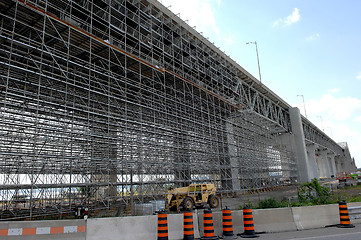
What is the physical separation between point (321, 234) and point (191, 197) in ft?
28.4

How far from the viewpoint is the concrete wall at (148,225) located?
255 inches

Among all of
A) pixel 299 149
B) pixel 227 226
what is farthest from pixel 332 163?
pixel 227 226

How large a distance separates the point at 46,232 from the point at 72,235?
2.08ft

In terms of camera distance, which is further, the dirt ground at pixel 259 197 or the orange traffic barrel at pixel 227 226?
the dirt ground at pixel 259 197

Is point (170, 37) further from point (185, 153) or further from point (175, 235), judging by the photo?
point (175, 235)

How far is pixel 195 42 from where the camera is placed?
24641mm


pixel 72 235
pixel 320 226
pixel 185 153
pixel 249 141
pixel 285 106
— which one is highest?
pixel 285 106

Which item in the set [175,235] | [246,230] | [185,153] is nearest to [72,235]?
[175,235]

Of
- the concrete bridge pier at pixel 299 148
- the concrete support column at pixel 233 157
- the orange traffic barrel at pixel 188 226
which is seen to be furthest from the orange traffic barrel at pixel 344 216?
the concrete bridge pier at pixel 299 148

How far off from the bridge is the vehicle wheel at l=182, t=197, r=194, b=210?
5.96 feet

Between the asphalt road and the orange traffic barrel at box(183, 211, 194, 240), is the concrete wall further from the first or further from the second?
the orange traffic barrel at box(183, 211, 194, 240)

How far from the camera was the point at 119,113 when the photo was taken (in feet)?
72.7

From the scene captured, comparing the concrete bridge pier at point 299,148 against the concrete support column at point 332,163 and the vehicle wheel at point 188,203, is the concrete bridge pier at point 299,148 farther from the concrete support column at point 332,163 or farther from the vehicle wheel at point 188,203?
the concrete support column at point 332,163

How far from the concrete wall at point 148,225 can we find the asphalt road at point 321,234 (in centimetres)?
42
